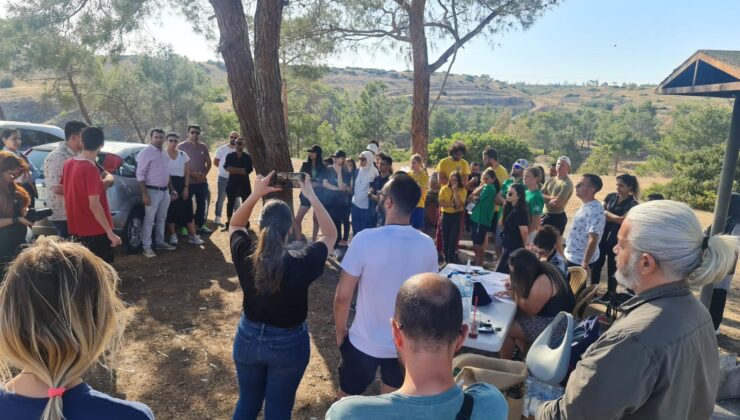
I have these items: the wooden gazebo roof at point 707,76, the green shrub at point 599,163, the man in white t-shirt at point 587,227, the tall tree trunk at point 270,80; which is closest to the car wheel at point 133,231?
the tall tree trunk at point 270,80

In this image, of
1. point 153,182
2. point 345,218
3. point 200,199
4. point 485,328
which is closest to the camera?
point 485,328

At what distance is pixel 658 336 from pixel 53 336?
69.0 inches

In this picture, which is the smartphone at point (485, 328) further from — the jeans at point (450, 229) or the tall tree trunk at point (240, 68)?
the tall tree trunk at point (240, 68)

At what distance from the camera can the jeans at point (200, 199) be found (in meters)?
7.65

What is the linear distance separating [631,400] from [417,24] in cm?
1054

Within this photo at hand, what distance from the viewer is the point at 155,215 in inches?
269

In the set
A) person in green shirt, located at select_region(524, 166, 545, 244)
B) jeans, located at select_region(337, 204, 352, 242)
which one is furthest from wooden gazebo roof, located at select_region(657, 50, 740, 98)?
jeans, located at select_region(337, 204, 352, 242)

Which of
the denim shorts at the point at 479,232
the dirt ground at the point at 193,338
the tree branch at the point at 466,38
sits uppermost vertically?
the tree branch at the point at 466,38

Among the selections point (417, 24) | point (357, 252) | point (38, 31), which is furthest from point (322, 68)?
point (357, 252)

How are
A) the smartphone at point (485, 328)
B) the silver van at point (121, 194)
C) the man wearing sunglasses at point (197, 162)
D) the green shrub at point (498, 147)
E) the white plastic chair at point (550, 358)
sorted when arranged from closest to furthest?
the white plastic chair at point (550, 358), the smartphone at point (485, 328), the silver van at point (121, 194), the man wearing sunglasses at point (197, 162), the green shrub at point (498, 147)

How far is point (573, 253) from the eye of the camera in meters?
5.24

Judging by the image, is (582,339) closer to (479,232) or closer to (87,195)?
(479,232)

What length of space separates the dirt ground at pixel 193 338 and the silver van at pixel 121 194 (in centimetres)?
41

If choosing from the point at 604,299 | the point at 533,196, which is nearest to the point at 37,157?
the point at 533,196
